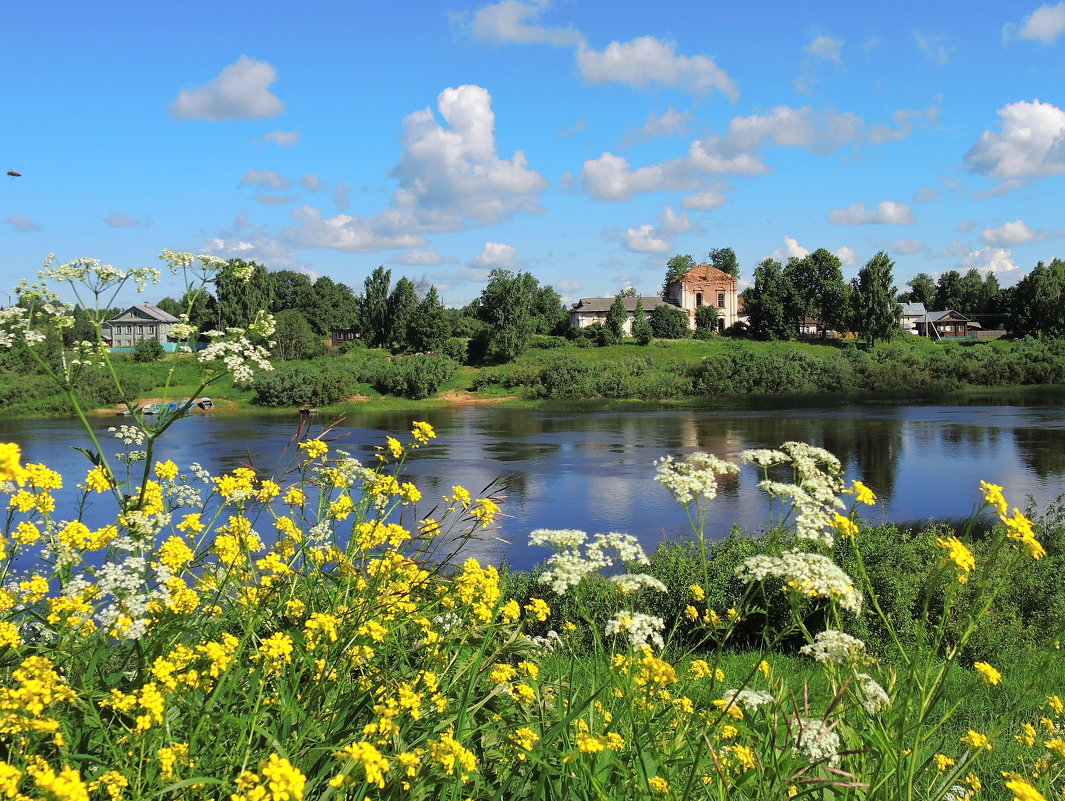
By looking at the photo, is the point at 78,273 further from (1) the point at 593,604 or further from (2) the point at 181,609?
(1) the point at 593,604

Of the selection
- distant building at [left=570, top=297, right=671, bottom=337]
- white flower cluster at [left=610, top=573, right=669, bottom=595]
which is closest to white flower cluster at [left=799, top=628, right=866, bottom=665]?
white flower cluster at [left=610, top=573, right=669, bottom=595]

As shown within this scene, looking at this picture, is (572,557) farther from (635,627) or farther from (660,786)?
(660,786)

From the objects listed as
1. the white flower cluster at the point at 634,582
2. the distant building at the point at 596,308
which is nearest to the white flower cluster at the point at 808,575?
the white flower cluster at the point at 634,582

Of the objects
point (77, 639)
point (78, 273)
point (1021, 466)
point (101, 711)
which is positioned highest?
point (78, 273)

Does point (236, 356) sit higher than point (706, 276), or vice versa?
point (706, 276)

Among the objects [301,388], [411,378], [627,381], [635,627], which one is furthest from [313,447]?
[627,381]

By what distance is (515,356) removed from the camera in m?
59.3

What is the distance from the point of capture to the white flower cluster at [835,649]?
260cm

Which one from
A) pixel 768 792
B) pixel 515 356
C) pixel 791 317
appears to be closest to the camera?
pixel 768 792

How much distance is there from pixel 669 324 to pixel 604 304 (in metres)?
13.6

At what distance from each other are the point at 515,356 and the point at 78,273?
55.8 metres

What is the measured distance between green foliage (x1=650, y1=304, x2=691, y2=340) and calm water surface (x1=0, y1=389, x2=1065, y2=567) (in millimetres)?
25419

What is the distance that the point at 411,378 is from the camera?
51406 mm

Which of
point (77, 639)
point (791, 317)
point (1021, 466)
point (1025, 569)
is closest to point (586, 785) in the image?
point (77, 639)
